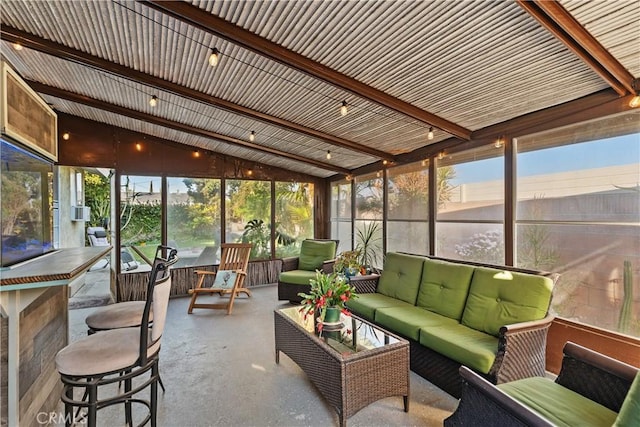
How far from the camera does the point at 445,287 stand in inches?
124

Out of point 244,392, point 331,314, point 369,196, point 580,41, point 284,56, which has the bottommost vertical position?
point 244,392

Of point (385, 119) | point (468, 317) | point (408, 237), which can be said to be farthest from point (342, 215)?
point (468, 317)

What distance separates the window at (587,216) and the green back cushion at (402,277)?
3.65ft

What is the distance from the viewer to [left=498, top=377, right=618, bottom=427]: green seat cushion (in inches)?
57.3

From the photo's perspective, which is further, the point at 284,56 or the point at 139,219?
the point at 139,219

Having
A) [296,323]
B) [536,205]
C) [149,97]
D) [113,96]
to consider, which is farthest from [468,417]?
[113,96]

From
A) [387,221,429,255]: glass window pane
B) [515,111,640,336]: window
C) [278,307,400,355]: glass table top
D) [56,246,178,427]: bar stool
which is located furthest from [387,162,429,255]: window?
[56,246,178,427]: bar stool

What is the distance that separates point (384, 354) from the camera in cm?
216

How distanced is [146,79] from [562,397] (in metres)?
4.47

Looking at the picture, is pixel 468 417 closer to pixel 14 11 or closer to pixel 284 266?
pixel 284 266

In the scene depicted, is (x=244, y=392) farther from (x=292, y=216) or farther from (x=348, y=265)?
(x=292, y=216)

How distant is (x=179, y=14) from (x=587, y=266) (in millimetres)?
3945

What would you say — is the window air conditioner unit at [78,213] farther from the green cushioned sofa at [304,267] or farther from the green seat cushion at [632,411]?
the green seat cushion at [632,411]

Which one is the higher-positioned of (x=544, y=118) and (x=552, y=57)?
(x=552, y=57)
